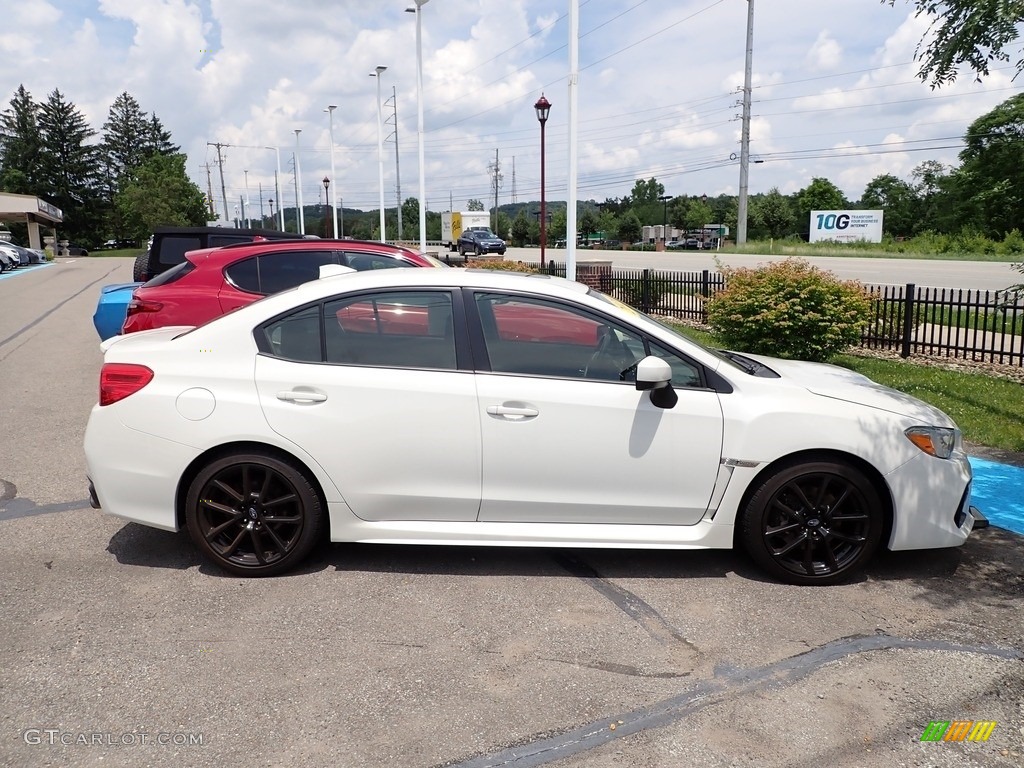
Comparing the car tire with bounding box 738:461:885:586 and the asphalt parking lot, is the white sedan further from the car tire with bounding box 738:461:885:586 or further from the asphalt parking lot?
the asphalt parking lot

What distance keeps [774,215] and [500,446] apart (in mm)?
94372

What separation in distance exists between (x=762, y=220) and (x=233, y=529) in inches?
3755

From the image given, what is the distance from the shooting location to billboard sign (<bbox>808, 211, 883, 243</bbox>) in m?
55.6

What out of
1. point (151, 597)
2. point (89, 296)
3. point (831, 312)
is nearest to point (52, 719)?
point (151, 597)

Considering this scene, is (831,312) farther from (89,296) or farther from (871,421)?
(89,296)

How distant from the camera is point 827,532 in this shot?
13.7 ft

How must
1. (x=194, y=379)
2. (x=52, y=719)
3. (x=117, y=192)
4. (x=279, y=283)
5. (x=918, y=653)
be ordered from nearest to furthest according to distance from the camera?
1. (x=52, y=719)
2. (x=918, y=653)
3. (x=194, y=379)
4. (x=279, y=283)
5. (x=117, y=192)

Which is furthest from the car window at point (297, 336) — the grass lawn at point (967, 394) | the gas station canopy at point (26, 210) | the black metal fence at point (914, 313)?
the gas station canopy at point (26, 210)

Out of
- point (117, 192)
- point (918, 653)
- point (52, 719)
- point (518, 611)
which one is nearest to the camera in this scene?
point (52, 719)

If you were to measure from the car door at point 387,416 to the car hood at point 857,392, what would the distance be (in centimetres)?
189

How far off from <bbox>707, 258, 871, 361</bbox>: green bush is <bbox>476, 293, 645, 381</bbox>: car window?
6.28 m

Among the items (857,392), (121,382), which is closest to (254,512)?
(121,382)

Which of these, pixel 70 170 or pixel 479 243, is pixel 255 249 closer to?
pixel 479 243

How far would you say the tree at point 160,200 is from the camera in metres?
81.6
